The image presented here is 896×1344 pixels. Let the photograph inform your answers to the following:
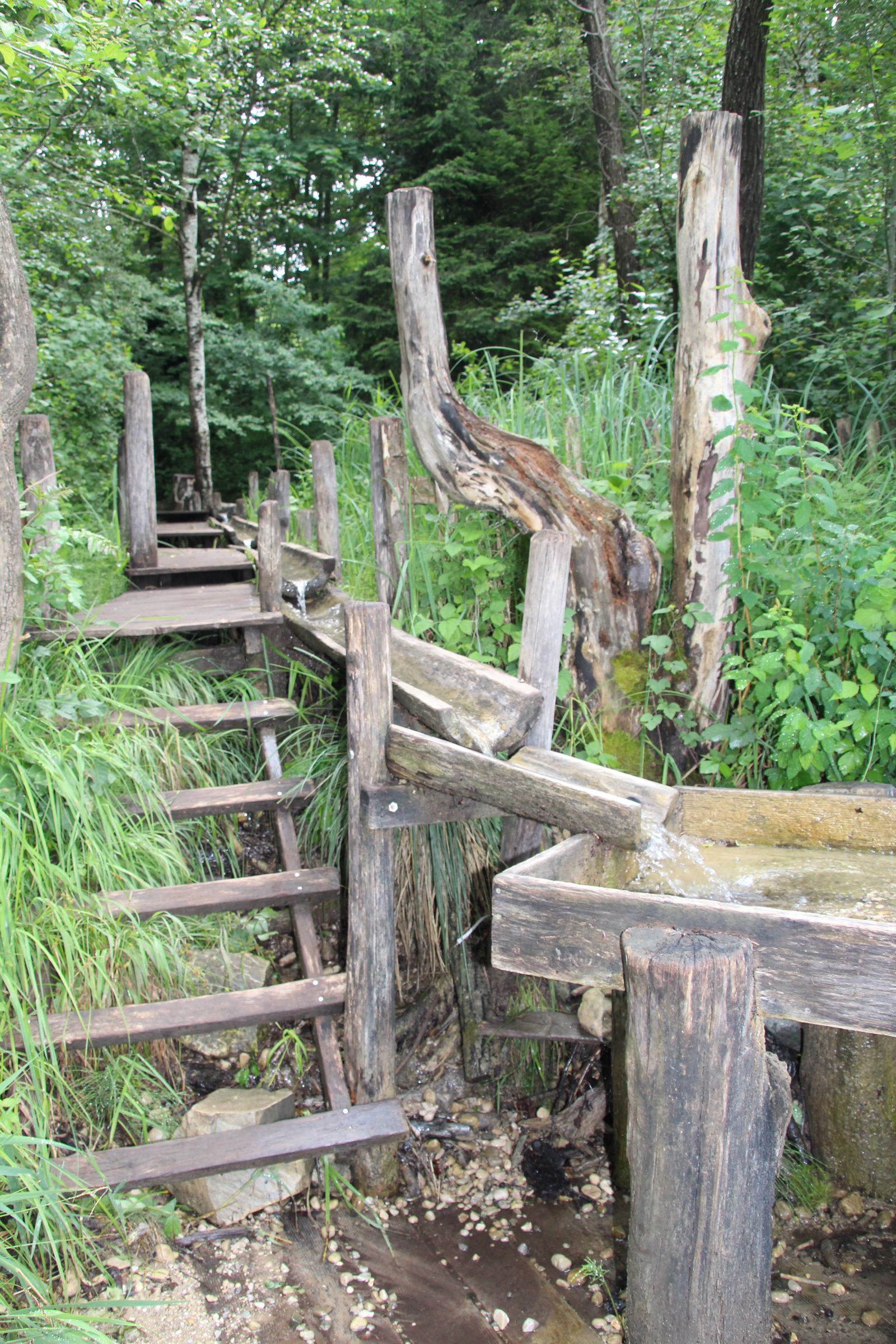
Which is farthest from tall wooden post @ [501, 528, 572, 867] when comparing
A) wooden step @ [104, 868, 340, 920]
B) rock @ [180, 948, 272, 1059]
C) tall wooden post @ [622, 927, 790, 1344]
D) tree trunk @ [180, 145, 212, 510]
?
tree trunk @ [180, 145, 212, 510]

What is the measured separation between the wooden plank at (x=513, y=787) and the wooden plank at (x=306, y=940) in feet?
3.35

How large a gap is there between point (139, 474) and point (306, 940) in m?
4.40

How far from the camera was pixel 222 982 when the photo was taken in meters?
3.92

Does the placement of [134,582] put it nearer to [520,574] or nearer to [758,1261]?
[520,574]

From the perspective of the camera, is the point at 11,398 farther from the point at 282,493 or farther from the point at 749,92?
the point at 749,92

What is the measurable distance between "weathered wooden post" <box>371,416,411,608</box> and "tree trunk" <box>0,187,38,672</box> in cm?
160

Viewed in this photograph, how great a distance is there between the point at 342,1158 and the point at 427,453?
3.05 metres

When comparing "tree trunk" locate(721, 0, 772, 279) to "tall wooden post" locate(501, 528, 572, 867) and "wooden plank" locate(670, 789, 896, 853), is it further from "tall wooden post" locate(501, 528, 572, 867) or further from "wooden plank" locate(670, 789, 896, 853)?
"wooden plank" locate(670, 789, 896, 853)

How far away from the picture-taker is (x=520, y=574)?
176 inches

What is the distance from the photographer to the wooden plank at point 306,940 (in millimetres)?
3434

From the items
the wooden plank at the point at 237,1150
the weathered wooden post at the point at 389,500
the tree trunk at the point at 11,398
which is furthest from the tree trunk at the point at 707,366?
the tree trunk at the point at 11,398

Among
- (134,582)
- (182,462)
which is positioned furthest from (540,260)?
(134,582)

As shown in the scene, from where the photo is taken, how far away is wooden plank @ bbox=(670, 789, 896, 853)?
2824 mm

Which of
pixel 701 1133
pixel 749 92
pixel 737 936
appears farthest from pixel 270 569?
pixel 749 92
